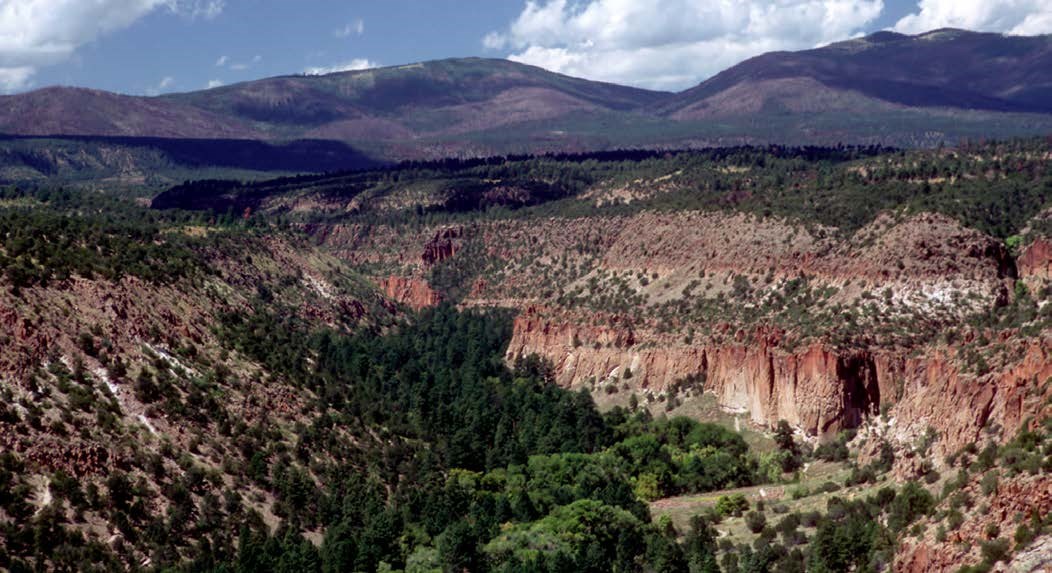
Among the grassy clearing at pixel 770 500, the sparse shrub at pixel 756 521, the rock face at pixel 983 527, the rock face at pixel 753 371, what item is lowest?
the grassy clearing at pixel 770 500

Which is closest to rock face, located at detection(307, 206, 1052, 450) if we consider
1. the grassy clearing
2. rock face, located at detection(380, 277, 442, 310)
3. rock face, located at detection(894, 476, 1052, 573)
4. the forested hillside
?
the forested hillside

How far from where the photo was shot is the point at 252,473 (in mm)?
71625

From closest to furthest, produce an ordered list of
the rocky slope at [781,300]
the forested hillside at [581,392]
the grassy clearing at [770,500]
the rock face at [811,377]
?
the forested hillside at [581,392] → the rock face at [811,377] → the grassy clearing at [770,500] → the rocky slope at [781,300]

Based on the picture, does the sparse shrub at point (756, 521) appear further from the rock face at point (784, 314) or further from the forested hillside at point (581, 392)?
the rock face at point (784, 314)

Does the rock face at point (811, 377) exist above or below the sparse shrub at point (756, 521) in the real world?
above

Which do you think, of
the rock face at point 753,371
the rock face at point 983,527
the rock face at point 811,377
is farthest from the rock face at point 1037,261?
the rock face at point 983,527

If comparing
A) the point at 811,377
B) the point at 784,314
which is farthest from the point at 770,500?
the point at 784,314

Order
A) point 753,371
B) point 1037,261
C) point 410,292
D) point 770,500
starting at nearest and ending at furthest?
point 770,500 → point 1037,261 → point 753,371 → point 410,292

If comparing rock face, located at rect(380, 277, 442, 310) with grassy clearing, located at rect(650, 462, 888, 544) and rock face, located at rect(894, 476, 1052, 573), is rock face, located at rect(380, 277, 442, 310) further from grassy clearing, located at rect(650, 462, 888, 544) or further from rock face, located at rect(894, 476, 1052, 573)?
rock face, located at rect(894, 476, 1052, 573)

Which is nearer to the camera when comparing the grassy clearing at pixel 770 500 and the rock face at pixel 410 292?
the grassy clearing at pixel 770 500

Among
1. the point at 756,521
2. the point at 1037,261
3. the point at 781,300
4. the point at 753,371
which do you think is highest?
the point at 1037,261

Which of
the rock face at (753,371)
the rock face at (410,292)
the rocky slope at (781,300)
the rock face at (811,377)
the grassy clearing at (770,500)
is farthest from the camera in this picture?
the rock face at (410,292)

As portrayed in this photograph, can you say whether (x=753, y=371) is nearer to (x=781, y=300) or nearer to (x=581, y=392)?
(x=781, y=300)

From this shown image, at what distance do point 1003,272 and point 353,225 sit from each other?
4070 inches
